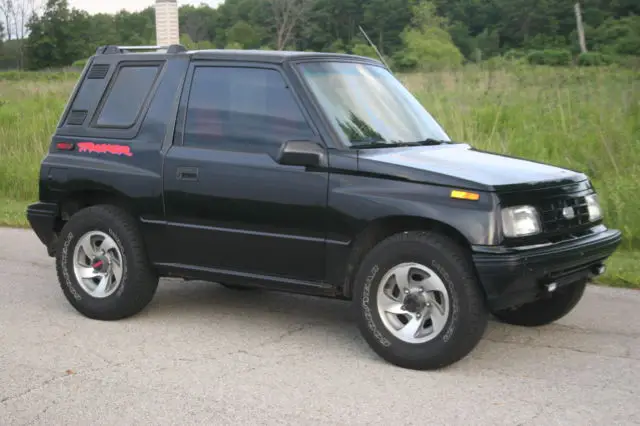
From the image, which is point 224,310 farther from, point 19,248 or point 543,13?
point 543,13

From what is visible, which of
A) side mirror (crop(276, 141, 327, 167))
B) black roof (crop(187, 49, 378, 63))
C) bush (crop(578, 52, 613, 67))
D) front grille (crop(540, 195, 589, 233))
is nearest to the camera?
front grille (crop(540, 195, 589, 233))

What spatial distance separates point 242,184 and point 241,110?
0.52 meters

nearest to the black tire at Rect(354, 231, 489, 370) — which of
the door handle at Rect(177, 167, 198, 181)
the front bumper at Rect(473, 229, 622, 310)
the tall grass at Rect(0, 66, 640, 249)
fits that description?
the front bumper at Rect(473, 229, 622, 310)

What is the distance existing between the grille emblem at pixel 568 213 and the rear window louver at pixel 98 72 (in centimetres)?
347

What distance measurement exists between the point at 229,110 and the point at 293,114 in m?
0.51

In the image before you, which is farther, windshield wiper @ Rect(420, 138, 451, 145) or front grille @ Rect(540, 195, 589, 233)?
windshield wiper @ Rect(420, 138, 451, 145)

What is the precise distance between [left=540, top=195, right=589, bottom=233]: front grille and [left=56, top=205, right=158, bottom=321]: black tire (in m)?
2.75

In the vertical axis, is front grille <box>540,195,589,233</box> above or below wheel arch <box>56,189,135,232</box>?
above

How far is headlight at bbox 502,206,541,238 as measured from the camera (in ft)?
15.7

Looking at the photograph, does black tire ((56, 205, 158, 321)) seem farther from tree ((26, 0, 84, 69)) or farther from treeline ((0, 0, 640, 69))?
tree ((26, 0, 84, 69))

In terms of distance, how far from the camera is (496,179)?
4.91 metres

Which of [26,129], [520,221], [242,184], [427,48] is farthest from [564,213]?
[427,48]

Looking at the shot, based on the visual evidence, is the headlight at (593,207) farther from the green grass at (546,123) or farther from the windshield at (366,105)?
the green grass at (546,123)

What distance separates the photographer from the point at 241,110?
5758 millimetres
